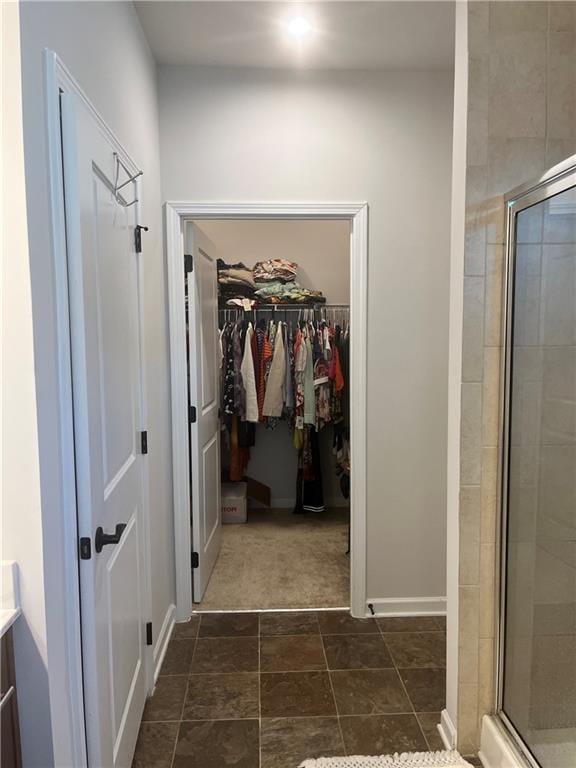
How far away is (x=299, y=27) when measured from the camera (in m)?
2.07

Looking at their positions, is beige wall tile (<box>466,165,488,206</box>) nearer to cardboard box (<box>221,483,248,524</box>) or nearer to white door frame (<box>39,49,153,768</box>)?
white door frame (<box>39,49,153,768</box>)

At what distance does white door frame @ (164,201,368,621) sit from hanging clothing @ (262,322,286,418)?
49.5 inches

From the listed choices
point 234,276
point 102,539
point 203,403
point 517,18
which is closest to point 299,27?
point 517,18

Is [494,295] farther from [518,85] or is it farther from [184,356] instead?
[184,356]

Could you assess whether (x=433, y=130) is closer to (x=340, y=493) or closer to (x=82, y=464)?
(x=82, y=464)

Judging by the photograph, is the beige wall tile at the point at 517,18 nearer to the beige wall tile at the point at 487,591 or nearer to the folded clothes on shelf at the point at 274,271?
the beige wall tile at the point at 487,591

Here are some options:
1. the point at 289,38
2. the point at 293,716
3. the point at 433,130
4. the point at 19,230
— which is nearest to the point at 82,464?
the point at 19,230

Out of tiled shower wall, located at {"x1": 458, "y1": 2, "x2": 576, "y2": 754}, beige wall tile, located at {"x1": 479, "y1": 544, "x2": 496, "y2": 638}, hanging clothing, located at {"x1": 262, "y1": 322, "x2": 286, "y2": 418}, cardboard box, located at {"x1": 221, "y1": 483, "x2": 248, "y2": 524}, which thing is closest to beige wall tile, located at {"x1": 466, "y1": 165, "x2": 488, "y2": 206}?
tiled shower wall, located at {"x1": 458, "y1": 2, "x2": 576, "y2": 754}

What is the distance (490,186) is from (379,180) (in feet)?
3.15

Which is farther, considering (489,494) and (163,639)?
(163,639)

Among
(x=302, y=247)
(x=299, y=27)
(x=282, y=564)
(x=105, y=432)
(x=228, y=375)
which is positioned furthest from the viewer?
(x=302, y=247)

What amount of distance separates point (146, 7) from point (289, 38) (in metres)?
0.59

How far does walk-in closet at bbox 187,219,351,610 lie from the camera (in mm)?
3445

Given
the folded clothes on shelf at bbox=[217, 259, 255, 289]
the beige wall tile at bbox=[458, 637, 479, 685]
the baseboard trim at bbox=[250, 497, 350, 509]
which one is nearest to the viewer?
the beige wall tile at bbox=[458, 637, 479, 685]
